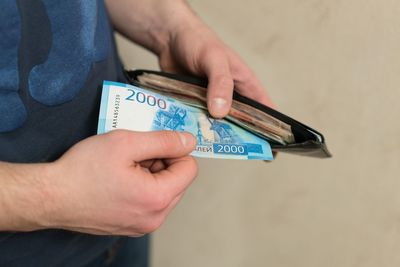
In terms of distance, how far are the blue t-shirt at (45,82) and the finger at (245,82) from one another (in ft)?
0.71

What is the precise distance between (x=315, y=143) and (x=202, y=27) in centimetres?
28

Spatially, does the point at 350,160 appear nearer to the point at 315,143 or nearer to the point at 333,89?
the point at 333,89

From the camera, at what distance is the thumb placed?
0.44 meters

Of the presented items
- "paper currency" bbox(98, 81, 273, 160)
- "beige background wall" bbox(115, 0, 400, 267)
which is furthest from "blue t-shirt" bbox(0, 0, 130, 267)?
"beige background wall" bbox(115, 0, 400, 267)

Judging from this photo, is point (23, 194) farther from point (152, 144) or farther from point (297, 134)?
point (297, 134)

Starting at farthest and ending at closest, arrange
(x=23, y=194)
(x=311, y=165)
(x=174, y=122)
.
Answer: (x=311, y=165) < (x=174, y=122) < (x=23, y=194)

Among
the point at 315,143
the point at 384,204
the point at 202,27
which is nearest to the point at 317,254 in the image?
the point at 384,204

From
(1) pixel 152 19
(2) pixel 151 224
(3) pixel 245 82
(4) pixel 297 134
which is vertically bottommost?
(2) pixel 151 224

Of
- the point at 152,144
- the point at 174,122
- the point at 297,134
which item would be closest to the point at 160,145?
the point at 152,144

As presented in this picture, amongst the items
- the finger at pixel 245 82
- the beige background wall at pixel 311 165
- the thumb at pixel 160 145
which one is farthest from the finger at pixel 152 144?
the beige background wall at pixel 311 165

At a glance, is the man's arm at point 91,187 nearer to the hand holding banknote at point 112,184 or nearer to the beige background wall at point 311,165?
the hand holding banknote at point 112,184

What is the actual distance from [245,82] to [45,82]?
335 mm

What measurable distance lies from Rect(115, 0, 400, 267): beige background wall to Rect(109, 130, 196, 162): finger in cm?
45

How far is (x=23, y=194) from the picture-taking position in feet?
1.37
